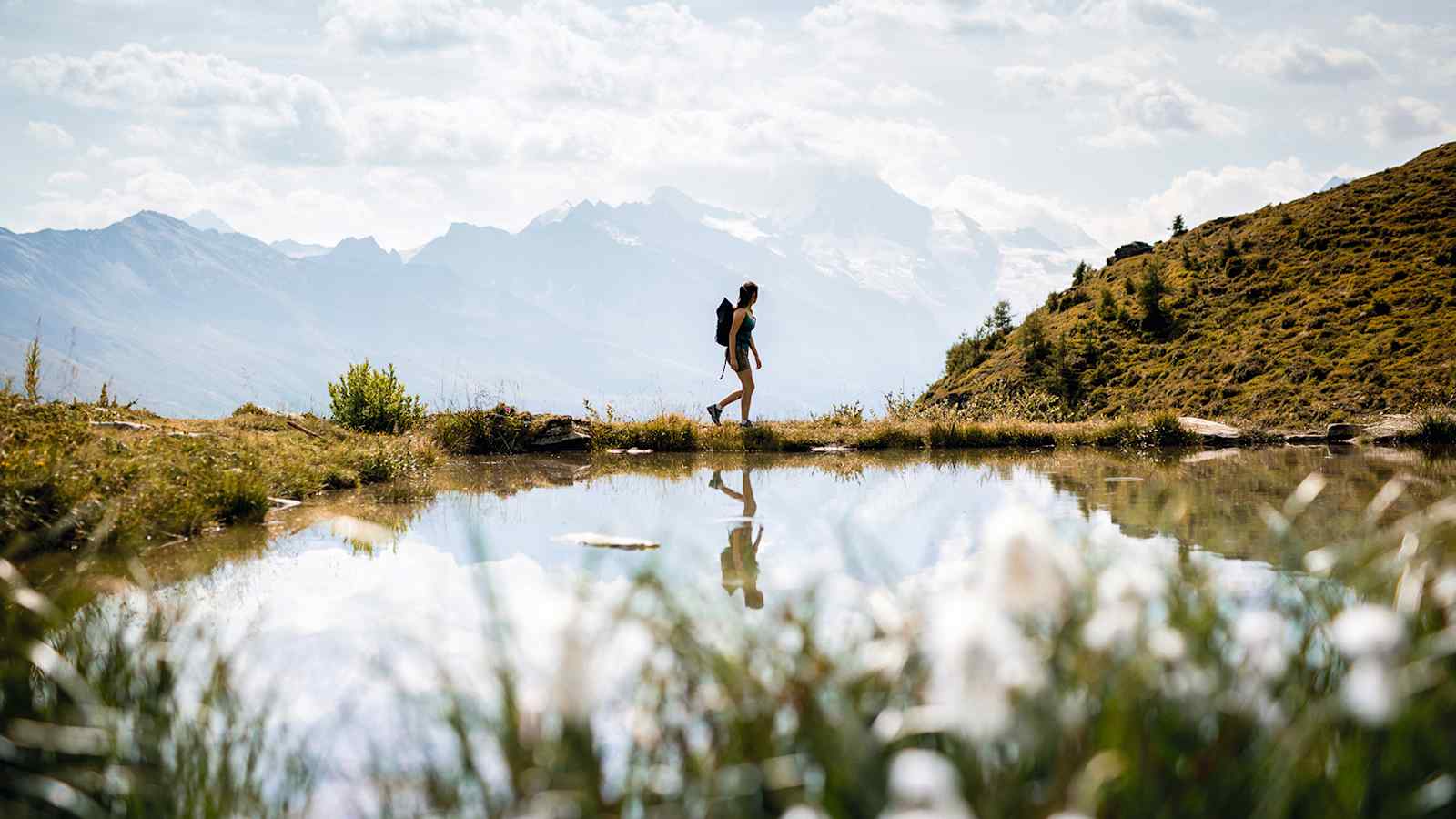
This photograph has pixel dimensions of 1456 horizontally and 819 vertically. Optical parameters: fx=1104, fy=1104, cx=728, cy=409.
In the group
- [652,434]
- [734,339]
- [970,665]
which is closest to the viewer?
[970,665]

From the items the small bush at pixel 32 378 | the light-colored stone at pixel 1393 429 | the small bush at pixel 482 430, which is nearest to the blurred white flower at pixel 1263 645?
the small bush at pixel 32 378

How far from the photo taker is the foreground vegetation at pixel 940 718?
2.05 m

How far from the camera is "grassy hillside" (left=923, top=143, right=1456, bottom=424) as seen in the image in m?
26.5

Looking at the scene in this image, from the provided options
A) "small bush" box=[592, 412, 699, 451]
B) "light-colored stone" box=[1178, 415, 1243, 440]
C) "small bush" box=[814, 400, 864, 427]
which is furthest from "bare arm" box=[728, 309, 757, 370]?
"light-colored stone" box=[1178, 415, 1243, 440]

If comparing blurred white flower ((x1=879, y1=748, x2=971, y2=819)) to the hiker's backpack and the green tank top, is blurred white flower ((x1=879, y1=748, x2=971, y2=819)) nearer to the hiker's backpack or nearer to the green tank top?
the green tank top

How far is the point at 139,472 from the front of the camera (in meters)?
8.86

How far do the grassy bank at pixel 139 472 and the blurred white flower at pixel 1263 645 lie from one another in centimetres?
394

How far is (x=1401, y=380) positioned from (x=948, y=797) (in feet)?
91.9

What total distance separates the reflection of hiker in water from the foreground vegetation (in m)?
2.88

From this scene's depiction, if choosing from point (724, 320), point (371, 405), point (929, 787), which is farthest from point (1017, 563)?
point (724, 320)

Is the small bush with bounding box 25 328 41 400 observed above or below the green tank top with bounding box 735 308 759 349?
below

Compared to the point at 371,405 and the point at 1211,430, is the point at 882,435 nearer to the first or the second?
the point at 1211,430

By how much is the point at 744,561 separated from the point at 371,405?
43.4 feet

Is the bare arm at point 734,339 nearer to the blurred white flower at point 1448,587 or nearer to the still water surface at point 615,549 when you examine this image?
the still water surface at point 615,549
